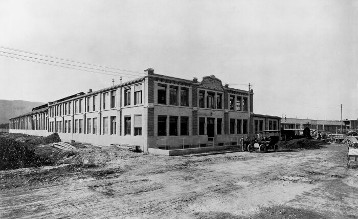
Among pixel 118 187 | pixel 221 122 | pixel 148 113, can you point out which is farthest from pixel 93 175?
pixel 221 122

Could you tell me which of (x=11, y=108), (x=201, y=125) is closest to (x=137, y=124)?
(x=201, y=125)

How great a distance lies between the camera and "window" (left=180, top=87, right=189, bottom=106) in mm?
26500

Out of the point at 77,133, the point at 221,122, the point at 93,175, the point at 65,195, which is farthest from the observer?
the point at 77,133

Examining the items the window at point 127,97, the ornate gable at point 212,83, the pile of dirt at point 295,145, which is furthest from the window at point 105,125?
the pile of dirt at point 295,145

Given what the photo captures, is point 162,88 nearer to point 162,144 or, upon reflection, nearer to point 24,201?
point 162,144

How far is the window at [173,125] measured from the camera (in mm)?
25184

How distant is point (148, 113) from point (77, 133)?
1965cm

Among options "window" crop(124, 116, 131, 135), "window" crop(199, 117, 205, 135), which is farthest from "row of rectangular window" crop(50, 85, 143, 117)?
"window" crop(199, 117, 205, 135)

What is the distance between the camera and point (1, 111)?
174500 mm

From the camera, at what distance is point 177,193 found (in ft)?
30.0

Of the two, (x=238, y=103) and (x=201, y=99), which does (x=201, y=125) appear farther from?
(x=238, y=103)

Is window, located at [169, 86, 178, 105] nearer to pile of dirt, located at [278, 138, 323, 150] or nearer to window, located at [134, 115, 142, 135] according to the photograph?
window, located at [134, 115, 142, 135]

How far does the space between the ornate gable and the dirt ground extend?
54.1ft

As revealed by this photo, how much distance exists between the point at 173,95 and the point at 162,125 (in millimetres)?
3565
